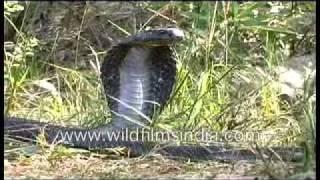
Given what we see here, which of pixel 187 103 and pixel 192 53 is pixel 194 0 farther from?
pixel 187 103

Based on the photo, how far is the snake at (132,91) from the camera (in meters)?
2.95

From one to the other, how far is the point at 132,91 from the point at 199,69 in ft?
2.63

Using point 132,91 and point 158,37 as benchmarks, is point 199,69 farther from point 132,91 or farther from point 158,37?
point 158,37

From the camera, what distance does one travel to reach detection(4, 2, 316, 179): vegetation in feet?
10.6

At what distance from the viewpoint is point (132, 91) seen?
10.5 ft

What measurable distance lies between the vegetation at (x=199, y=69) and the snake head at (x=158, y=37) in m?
0.33

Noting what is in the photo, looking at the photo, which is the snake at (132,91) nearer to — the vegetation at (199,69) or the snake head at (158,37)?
the snake head at (158,37)

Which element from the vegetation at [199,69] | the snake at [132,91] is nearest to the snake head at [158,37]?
the snake at [132,91]

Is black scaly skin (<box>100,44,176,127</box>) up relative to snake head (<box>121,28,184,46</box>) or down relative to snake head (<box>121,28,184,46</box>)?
down

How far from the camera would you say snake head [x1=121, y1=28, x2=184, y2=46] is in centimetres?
296

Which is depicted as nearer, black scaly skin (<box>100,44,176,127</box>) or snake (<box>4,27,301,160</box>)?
snake (<box>4,27,301,160</box>)

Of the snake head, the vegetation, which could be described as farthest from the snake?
the vegetation

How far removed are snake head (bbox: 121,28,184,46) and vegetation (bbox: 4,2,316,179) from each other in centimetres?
33

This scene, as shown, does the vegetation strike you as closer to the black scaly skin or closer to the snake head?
the black scaly skin
